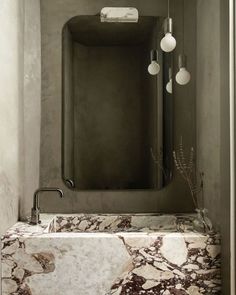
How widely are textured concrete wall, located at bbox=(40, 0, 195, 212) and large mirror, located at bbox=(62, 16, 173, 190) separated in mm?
44

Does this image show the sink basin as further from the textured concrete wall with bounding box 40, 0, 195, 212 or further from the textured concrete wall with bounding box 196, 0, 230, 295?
the textured concrete wall with bounding box 196, 0, 230, 295

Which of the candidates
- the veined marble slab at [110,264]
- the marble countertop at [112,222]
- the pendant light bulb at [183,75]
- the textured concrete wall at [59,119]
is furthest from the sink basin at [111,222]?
the pendant light bulb at [183,75]

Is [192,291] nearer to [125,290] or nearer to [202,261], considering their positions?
[202,261]

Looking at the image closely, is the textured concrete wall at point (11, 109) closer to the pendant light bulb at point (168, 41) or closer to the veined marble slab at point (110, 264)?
the veined marble slab at point (110, 264)

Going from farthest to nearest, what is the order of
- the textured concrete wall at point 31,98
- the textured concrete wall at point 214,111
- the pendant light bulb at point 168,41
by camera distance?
the textured concrete wall at point 31,98 < the pendant light bulb at point 168,41 < the textured concrete wall at point 214,111

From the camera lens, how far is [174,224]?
88.2 inches

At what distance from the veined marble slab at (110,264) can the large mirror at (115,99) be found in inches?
27.0

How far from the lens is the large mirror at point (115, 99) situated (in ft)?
7.90

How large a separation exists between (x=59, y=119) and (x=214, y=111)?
0.94m

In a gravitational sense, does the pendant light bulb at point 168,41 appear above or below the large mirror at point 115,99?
above

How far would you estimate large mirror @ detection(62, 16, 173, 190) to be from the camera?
2.41 meters

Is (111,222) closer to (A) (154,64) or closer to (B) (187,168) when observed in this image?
(B) (187,168)

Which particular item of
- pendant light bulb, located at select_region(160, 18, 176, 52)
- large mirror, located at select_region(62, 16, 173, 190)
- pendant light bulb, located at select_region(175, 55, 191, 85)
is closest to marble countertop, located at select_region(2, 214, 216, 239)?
large mirror, located at select_region(62, 16, 173, 190)

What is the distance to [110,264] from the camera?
5.78ft
